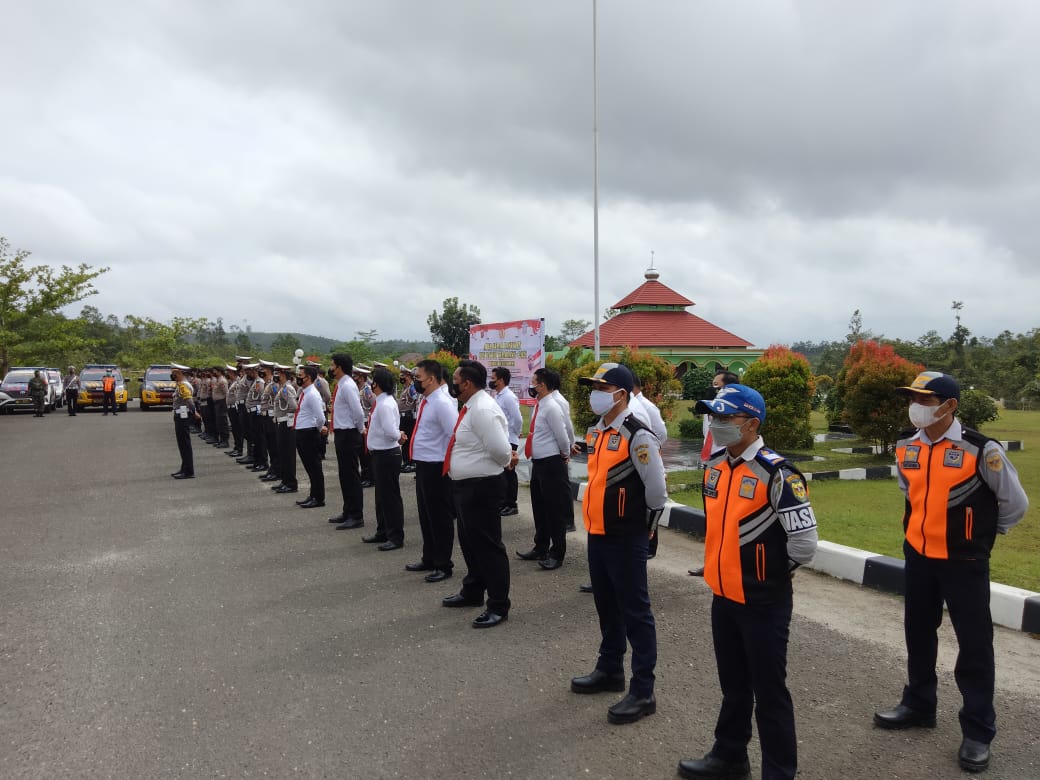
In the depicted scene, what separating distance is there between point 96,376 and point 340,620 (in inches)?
1024

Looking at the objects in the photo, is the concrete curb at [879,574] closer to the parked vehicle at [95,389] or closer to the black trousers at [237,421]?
the black trousers at [237,421]

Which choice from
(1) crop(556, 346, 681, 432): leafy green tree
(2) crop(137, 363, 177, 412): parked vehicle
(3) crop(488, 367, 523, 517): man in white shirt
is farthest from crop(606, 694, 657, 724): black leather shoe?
(2) crop(137, 363, 177, 412): parked vehicle

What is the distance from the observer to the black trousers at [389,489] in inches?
264

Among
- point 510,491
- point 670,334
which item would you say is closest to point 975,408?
point 510,491

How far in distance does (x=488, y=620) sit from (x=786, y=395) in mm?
8460

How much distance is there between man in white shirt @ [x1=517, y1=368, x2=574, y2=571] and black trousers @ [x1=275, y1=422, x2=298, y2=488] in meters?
4.71

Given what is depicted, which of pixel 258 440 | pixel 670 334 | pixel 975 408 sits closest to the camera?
pixel 258 440

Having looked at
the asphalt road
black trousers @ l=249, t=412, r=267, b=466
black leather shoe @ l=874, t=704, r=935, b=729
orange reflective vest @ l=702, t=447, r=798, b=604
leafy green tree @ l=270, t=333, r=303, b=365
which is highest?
leafy green tree @ l=270, t=333, r=303, b=365

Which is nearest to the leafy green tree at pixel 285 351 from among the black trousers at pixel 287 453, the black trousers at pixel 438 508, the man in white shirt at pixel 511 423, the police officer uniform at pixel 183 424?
the police officer uniform at pixel 183 424

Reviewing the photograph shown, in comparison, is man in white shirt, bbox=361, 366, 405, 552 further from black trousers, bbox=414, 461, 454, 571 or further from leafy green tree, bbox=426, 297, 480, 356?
leafy green tree, bbox=426, 297, 480, 356

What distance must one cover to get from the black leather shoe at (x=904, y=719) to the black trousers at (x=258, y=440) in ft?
34.8

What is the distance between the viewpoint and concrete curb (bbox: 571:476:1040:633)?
443cm

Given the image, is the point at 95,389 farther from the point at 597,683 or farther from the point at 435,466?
the point at 597,683

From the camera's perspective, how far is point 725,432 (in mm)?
2787
